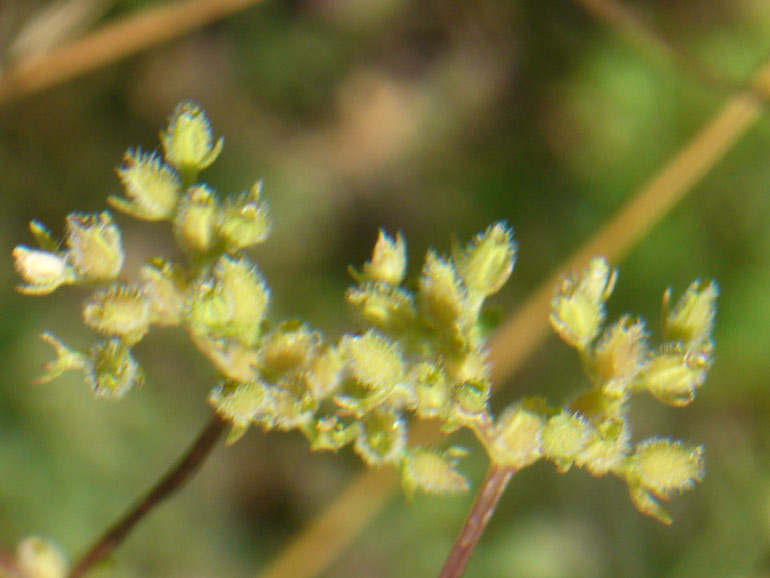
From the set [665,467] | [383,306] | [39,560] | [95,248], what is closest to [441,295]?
[383,306]

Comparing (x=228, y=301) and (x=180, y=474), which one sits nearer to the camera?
(x=228, y=301)

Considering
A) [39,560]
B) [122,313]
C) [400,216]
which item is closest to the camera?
[122,313]

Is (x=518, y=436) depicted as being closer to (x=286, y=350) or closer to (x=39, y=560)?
(x=286, y=350)

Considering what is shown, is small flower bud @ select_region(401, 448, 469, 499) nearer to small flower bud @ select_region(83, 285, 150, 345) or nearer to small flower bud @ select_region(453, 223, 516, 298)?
small flower bud @ select_region(453, 223, 516, 298)

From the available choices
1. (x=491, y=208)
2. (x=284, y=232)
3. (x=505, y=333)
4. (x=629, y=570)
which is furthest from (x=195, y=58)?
(x=629, y=570)

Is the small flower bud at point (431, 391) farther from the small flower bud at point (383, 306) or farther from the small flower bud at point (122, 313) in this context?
the small flower bud at point (122, 313)

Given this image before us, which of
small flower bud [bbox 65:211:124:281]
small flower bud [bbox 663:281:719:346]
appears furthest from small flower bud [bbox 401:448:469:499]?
small flower bud [bbox 65:211:124:281]
